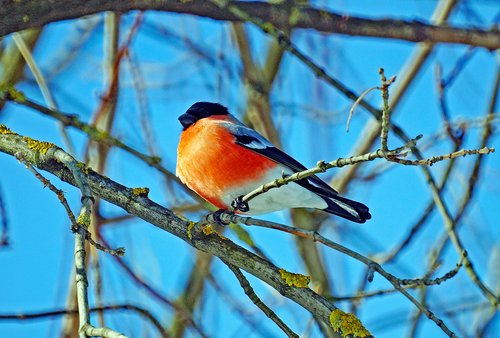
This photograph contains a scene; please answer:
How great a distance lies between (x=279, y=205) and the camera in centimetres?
311

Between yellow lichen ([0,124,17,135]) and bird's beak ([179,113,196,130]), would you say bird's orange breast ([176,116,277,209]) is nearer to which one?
bird's beak ([179,113,196,130])

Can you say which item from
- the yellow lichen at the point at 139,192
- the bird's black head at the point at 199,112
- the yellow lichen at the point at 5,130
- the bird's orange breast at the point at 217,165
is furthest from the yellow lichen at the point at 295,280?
the bird's black head at the point at 199,112

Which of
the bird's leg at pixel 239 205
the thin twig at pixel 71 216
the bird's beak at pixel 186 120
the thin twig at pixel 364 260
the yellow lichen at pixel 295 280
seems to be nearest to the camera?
the thin twig at pixel 71 216

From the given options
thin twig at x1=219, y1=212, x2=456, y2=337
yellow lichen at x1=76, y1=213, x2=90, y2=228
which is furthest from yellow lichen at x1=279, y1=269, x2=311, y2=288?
yellow lichen at x1=76, y1=213, x2=90, y2=228

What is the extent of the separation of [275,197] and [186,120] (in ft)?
2.59

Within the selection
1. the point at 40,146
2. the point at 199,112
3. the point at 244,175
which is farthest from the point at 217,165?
the point at 40,146

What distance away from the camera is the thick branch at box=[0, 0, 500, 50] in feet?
9.39

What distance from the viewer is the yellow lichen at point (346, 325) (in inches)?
82.6

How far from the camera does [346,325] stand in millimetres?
2104

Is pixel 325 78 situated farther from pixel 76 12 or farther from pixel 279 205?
pixel 76 12

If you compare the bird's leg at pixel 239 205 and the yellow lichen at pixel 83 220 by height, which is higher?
the bird's leg at pixel 239 205

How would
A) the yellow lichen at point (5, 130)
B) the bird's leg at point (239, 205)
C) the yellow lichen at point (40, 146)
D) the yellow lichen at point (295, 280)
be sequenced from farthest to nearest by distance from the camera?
the bird's leg at point (239, 205), the yellow lichen at point (5, 130), the yellow lichen at point (40, 146), the yellow lichen at point (295, 280)

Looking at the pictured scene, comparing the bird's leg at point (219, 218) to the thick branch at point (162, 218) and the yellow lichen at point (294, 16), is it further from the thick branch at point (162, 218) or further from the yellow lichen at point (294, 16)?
the yellow lichen at point (294, 16)

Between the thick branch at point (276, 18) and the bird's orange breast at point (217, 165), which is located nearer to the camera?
the thick branch at point (276, 18)
